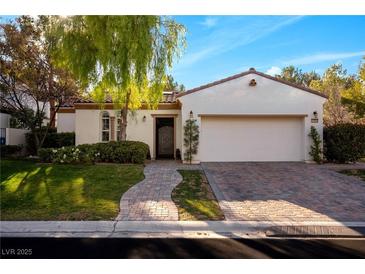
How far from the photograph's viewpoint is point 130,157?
12969 mm

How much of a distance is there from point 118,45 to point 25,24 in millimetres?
6342

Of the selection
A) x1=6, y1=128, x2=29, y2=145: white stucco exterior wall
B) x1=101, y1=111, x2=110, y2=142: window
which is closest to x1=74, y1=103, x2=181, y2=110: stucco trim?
x1=101, y1=111, x2=110, y2=142: window

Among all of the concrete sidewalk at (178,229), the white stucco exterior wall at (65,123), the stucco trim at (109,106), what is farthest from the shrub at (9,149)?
the concrete sidewalk at (178,229)

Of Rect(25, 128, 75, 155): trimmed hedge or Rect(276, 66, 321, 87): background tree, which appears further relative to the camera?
Rect(276, 66, 321, 87): background tree

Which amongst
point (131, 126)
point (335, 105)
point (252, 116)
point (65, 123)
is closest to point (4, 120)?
point (65, 123)

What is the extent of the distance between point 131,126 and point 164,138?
2017 mm

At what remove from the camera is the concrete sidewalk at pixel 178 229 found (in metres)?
5.48

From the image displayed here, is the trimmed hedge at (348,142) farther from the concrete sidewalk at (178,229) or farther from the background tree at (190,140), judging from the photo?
the concrete sidewalk at (178,229)

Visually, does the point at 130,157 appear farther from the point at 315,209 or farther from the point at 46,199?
the point at 315,209

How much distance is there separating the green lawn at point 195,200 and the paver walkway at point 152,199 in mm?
189

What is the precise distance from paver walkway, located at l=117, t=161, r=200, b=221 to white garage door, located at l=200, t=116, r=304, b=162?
12.7ft

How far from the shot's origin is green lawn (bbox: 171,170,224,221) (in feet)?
21.3

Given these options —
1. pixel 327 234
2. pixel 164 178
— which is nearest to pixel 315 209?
pixel 327 234

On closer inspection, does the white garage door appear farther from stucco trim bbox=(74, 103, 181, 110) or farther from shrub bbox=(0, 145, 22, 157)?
shrub bbox=(0, 145, 22, 157)
